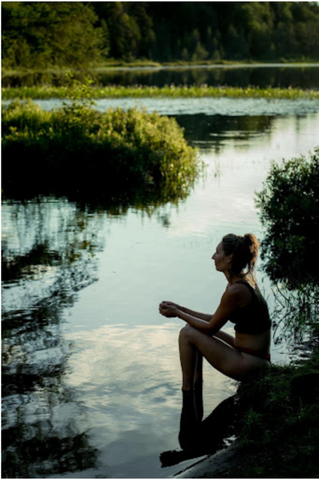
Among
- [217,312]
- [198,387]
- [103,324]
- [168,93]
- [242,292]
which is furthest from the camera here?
[168,93]

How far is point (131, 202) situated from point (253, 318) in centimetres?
1129

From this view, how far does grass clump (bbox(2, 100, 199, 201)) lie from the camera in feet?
64.8

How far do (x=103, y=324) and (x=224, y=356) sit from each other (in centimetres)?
290

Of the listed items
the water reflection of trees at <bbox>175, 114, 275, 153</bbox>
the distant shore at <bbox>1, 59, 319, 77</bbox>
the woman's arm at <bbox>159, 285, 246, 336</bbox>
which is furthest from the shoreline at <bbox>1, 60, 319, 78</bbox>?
the woman's arm at <bbox>159, 285, 246, 336</bbox>

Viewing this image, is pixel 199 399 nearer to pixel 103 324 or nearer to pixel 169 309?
pixel 169 309

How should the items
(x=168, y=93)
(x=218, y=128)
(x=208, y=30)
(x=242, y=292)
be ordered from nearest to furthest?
(x=242, y=292), (x=218, y=128), (x=168, y=93), (x=208, y=30)

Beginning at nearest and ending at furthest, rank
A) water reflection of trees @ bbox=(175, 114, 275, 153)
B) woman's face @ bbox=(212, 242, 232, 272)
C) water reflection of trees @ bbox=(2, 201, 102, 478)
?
water reflection of trees @ bbox=(2, 201, 102, 478), woman's face @ bbox=(212, 242, 232, 272), water reflection of trees @ bbox=(175, 114, 275, 153)

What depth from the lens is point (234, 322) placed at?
5965mm

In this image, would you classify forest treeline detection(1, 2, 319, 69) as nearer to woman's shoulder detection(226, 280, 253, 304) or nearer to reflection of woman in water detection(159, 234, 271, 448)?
reflection of woman in water detection(159, 234, 271, 448)

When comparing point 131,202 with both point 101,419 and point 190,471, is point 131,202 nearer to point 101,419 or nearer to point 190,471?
point 101,419

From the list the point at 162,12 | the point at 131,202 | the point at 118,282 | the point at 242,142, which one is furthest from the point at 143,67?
the point at 118,282

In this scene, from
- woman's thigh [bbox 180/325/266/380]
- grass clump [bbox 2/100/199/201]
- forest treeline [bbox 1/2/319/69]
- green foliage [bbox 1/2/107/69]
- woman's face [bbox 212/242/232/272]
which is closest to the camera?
woman's face [bbox 212/242/232/272]

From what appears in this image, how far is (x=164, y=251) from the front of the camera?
12266 mm

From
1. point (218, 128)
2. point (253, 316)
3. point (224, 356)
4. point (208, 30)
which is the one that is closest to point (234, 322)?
point (253, 316)
